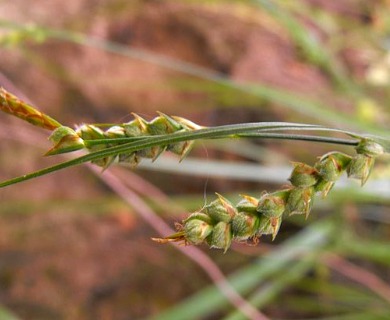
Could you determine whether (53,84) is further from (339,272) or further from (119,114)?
(339,272)

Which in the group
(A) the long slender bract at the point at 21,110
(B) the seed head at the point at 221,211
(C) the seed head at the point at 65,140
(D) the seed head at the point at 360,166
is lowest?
(B) the seed head at the point at 221,211

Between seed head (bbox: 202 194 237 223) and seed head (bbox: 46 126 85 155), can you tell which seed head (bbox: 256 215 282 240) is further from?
seed head (bbox: 46 126 85 155)

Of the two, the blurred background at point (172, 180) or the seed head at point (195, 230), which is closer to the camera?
the seed head at point (195, 230)

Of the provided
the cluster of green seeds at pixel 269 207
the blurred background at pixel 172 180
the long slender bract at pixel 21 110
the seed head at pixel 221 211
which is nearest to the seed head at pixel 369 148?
the cluster of green seeds at pixel 269 207

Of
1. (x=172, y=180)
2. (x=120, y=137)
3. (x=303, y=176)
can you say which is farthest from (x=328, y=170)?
(x=172, y=180)

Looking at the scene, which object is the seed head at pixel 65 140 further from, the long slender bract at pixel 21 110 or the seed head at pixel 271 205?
the seed head at pixel 271 205

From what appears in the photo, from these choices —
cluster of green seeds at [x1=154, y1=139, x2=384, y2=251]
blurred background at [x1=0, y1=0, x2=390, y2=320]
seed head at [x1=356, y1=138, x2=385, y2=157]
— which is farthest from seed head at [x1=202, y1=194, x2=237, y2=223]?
blurred background at [x1=0, y1=0, x2=390, y2=320]

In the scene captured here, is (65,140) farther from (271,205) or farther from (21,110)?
(271,205)
